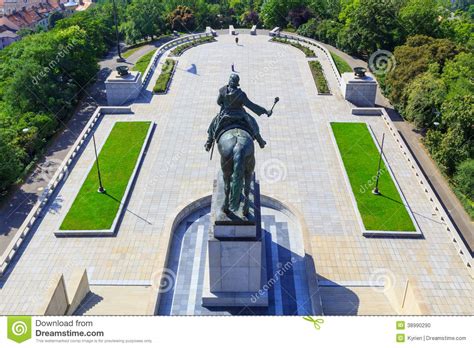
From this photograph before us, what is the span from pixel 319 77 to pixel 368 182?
902 inches

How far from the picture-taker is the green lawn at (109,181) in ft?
107

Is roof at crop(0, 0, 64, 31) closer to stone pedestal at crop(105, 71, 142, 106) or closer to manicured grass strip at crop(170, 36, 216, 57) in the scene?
manicured grass strip at crop(170, 36, 216, 57)

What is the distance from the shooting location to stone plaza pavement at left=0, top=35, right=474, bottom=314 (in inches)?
1110

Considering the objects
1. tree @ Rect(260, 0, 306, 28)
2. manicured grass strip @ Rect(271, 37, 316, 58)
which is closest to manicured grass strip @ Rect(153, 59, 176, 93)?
manicured grass strip @ Rect(271, 37, 316, 58)

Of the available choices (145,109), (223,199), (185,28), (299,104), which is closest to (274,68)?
(299,104)

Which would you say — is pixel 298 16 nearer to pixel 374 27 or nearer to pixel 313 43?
pixel 313 43

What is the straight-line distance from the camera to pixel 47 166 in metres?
44.5

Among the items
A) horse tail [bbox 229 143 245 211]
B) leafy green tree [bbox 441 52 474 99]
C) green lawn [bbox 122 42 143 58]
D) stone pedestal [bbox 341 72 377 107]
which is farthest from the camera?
green lawn [bbox 122 42 143 58]

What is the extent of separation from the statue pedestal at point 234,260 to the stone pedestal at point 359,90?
29498mm

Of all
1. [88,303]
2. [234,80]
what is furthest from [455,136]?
[88,303]

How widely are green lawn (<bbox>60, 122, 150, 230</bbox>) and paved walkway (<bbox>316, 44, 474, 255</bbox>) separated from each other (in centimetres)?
2657

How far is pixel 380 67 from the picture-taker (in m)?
61.6

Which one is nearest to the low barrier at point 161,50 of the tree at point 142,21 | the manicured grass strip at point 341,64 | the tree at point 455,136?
the tree at point 142,21

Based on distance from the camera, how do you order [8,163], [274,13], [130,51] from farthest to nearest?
1. [274,13]
2. [130,51]
3. [8,163]
